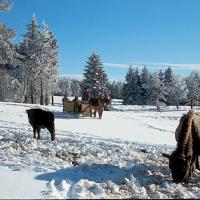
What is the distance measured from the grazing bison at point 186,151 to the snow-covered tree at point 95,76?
54537mm

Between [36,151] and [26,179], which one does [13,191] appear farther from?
[36,151]

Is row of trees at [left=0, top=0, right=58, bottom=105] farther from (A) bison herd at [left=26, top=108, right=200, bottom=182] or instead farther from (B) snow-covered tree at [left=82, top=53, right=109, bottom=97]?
(A) bison herd at [left=26, top=108, right=200, bottom=182]

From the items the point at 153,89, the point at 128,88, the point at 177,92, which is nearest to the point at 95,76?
the point at 153,89

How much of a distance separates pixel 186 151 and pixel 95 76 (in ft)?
190

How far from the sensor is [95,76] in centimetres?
6900

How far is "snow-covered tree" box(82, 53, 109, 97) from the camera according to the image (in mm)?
68000

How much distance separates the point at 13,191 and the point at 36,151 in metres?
4.82

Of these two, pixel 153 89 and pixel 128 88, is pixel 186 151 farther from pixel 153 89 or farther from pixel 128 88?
pixel 128 88

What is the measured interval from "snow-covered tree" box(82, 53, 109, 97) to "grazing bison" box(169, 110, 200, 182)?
179 feet

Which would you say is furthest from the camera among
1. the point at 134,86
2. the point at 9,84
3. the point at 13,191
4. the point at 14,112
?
the point at 134,86

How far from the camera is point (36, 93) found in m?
63.0

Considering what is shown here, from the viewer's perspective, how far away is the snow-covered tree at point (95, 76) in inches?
2677

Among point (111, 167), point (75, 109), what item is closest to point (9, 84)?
point (75, 109)

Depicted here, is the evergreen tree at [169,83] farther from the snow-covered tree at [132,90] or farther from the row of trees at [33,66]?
the row of trees at [33,66]
